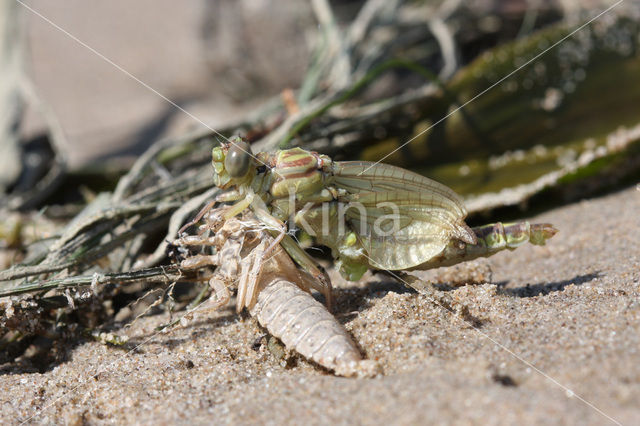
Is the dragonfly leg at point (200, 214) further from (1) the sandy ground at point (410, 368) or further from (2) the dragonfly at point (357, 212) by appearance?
(1) the sandy ground at point (410, 368)

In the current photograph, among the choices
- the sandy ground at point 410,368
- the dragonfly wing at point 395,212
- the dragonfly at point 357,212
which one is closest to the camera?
the sandy ground at point 410,368

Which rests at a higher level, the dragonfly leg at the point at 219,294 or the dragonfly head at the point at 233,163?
the dragonfly head at the point at 233,163

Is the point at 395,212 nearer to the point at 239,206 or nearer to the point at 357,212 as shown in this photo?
the point at 357,212

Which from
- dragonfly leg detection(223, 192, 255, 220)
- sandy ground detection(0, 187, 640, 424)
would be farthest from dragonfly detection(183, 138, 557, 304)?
sandy ground detection(0, 187, 640, 424)

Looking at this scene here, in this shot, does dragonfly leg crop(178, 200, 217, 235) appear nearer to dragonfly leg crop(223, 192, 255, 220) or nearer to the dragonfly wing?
dragonfly leg crop(223, 192, 255, 220)

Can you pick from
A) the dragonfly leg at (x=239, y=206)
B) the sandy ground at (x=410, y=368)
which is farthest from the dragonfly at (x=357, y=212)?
the sandy ground at (x=410, y=368)

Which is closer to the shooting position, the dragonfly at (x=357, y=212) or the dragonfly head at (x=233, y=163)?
the dragonfly head at (x=233, y=163)

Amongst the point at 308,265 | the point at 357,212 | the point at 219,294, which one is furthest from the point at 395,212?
the point at 219,294
